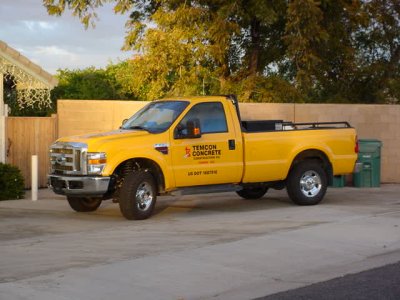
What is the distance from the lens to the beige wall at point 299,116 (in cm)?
1826

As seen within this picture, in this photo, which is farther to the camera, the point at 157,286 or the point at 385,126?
the point at 385,126

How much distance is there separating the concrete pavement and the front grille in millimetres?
860

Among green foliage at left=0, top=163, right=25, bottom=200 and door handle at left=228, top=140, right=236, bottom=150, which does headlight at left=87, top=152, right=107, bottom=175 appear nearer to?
door handle at left=228, top=140, right=236, bottom=150

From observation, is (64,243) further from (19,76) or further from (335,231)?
(19,76)

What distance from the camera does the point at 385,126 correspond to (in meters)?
20.0

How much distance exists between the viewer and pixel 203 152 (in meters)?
13.6

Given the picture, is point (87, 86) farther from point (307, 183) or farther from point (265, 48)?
point (307, 183)

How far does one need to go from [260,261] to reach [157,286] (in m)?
1.78

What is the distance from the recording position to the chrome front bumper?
41.3ft

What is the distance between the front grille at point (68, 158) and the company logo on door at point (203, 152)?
1832mm

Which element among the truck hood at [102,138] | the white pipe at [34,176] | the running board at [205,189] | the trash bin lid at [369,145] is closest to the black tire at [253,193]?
the running board at [205,189]

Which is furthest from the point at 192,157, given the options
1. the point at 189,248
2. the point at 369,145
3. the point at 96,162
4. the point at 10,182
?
the point at 369,145

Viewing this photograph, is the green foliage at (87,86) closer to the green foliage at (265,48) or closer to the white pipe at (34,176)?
the green foliage at (265,48)

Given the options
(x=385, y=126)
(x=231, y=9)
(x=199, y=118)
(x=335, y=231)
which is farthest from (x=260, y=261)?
(x=231, y=9)
